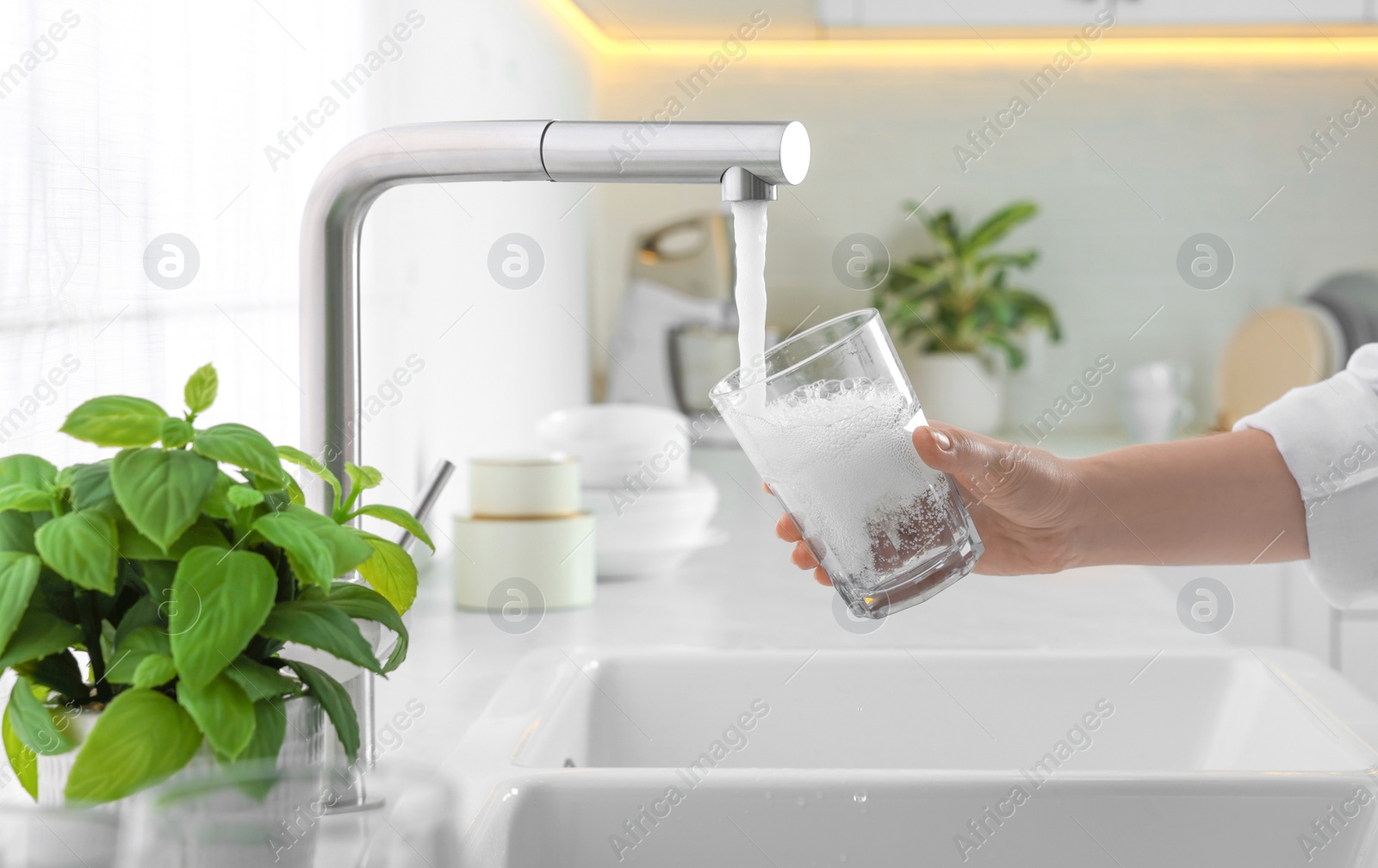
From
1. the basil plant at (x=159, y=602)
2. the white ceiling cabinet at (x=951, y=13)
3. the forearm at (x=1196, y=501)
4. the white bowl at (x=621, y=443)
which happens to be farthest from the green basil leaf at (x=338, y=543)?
the white ceiling cabinet at (x=951, y=13)

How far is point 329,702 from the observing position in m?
0.41

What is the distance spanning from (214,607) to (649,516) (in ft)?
3.02

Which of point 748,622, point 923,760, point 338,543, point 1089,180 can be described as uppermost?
point 1089,180

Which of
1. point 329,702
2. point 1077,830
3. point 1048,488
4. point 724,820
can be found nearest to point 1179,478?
point 1048,488

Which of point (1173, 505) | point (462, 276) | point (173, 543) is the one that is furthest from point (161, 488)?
point (462, 276)

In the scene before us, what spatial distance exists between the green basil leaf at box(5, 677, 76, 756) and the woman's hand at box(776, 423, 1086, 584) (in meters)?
0.39

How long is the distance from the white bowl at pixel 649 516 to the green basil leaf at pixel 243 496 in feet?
2.77

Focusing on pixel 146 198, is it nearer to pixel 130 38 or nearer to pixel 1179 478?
pixel 130 38

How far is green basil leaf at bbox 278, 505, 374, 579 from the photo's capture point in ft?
1.32

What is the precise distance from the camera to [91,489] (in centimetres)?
39

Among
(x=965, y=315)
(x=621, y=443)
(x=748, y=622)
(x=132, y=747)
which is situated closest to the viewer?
(x=132, y=747)

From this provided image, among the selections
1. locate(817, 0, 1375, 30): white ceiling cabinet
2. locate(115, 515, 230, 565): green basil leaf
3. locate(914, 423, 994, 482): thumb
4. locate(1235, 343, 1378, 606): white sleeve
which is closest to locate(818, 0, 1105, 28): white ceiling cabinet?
locate(817, 0, 1375, 30): white ceiling cabinet

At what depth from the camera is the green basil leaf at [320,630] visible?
40 cm

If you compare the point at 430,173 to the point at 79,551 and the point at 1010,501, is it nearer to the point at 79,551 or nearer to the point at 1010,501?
the point at 79,551
